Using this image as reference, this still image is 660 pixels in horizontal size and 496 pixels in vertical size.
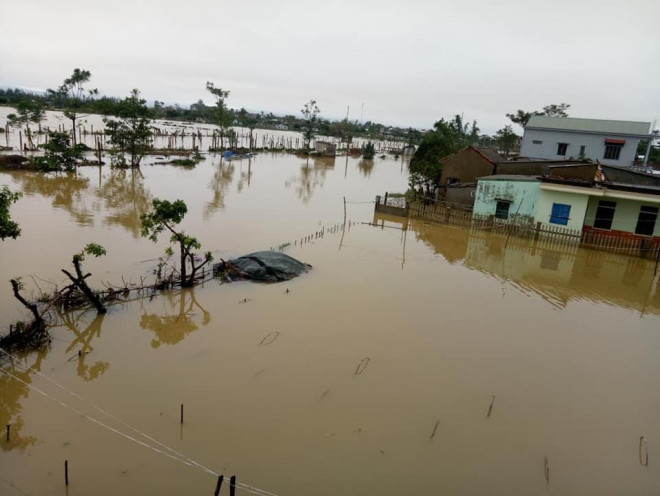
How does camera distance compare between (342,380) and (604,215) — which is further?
(604,215)

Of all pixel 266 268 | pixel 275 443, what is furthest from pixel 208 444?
pixel 266 268

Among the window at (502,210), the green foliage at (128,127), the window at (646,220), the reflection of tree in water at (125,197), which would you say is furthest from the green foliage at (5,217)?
the green foliage at (128,127)

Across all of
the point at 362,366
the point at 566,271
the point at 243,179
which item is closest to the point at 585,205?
the point at 566,271

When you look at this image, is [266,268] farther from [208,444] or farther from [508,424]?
[508,424]

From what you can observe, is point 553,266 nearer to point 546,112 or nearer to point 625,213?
point 625,213

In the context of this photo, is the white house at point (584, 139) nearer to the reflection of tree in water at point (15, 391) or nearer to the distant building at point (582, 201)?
the distant building at point (582, 201)

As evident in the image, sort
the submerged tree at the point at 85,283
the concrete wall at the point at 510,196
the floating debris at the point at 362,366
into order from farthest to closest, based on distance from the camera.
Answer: the concrete wall at the point at 510,196
the submerged tree at the point at 85,283
the floating debris at the point at 362,366

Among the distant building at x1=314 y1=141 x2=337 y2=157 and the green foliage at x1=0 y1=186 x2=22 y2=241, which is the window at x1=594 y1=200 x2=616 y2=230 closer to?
the green foliage at x1=0 y1=186 x2=22 y2=241
